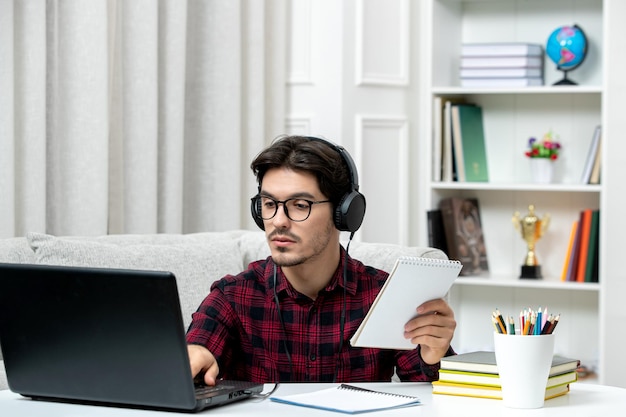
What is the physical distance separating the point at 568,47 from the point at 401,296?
2374 mm

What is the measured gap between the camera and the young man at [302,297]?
1797 mm

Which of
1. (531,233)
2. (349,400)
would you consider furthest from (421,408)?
(531,233)

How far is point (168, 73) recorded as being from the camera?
305 centimetres

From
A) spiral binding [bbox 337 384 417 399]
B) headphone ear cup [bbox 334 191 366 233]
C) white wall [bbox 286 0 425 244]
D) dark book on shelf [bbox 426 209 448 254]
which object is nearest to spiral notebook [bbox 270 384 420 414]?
spiral binding [bbox 337 384 417 399]

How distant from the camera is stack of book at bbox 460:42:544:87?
3604mm

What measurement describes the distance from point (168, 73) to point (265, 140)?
601 mm

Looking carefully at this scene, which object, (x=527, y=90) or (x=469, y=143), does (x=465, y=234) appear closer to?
(x=469, y=143)

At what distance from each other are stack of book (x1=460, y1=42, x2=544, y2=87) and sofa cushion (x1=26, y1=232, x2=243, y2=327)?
154 centimetres

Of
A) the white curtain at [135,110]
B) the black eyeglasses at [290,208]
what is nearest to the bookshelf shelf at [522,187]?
the white curtain at [135,110]

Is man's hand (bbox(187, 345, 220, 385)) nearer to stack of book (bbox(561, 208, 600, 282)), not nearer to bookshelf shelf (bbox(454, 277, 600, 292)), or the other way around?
bookshelf shelf (bbox(454, 277, 600, 292))

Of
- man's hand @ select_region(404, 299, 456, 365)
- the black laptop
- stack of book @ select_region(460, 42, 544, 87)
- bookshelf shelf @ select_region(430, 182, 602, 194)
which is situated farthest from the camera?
stack of book @ select_region(460, 42, 544, 87)

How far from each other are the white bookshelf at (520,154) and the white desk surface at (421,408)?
83.0 inches

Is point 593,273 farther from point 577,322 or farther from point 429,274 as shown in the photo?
point 429,274

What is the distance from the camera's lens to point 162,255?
7.54ft
